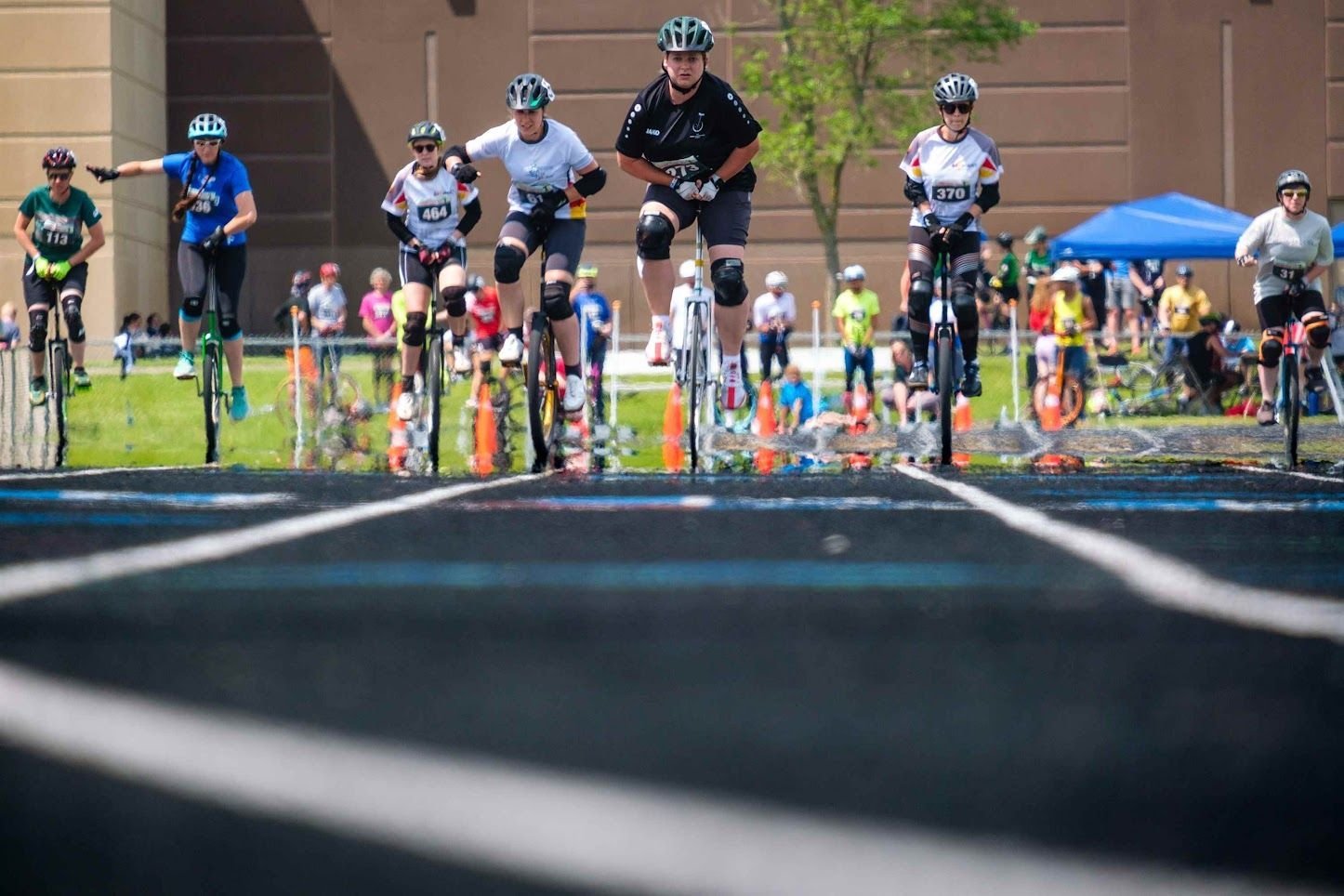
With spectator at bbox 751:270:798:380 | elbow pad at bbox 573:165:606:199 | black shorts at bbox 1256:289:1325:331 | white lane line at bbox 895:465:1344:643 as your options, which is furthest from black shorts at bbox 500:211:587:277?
spectator at bbox 751:270:798:380

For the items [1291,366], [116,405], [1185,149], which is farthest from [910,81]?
[1291,366]

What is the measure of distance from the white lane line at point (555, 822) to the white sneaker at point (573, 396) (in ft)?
29.4

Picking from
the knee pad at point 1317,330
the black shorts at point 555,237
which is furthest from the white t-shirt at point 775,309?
the black shorts at point 555,237

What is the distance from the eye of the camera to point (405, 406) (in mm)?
12727

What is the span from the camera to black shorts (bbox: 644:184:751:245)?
11.3 meters

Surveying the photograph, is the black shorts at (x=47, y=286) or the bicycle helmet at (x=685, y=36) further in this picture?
the black shorts at (x=47, y=286)

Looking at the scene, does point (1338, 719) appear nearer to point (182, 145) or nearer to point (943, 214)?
point (943, 214)

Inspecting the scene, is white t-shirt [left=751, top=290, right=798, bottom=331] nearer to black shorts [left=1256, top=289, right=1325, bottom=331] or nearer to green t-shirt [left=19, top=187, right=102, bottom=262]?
black shorts [left=1256, top=289, right=1325, bottom=331]

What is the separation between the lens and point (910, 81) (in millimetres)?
41625

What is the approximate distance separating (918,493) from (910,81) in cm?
3478

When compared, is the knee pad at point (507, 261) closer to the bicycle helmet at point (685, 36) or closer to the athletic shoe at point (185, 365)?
the bicycle helmet at point (685, 36)

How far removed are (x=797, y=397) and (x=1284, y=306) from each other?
A: 8150 mm

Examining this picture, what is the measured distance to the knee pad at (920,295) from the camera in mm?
12227

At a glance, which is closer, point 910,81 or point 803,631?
point 803,631
